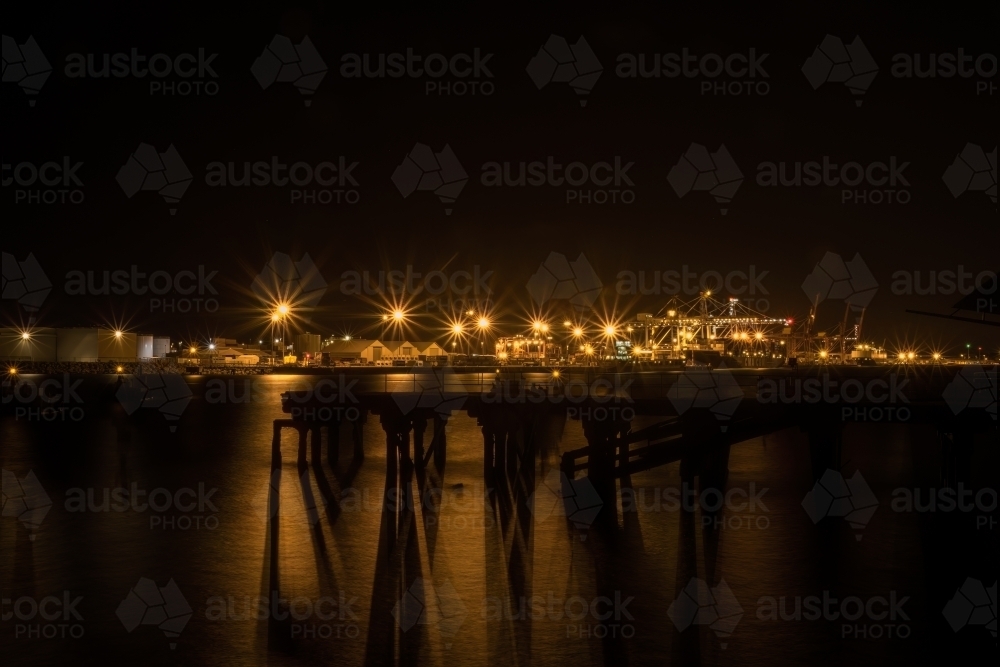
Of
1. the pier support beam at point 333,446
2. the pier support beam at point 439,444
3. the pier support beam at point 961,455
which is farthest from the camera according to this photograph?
the pier support beam at point 333,446

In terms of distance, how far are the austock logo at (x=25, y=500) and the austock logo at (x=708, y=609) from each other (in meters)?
11.7

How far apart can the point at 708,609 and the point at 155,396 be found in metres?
46.7

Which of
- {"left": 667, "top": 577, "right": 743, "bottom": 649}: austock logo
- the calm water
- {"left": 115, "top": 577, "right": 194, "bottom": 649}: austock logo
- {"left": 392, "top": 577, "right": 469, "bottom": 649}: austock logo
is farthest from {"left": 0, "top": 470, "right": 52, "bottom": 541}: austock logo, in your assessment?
{"left": 667, "top": 577, "right": 743, "bottom": 649}: austock logo

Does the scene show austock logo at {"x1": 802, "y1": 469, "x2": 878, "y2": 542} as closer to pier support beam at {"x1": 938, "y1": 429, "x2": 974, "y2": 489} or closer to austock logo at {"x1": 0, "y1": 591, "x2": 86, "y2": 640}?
pier support beam at {"x1": 938, "y1": 429, "x2": 974, "y2": 489}

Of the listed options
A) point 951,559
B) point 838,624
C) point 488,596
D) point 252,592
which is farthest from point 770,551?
point 252,592

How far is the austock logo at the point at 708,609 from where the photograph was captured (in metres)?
11.0

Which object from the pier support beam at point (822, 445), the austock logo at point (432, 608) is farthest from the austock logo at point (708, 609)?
the pier support beam at point (822, 445)

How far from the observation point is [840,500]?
→ 19672mm

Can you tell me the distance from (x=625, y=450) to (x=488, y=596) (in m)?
8.64

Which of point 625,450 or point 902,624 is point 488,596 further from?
point 625,450

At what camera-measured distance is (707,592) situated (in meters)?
A: 12.5

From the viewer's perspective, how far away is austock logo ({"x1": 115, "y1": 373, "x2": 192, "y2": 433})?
4675 cm

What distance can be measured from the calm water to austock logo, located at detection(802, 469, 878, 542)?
41cm

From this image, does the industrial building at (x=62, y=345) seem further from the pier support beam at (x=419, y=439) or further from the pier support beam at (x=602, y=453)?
the pier support beam at (x=602, y=453)
